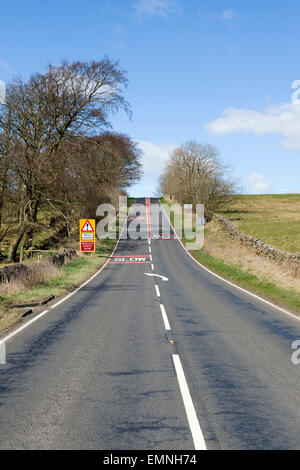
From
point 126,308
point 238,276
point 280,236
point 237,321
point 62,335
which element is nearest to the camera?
point 62,335

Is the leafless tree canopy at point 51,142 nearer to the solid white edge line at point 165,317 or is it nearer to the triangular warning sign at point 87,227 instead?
the triangular warning sign at point 87,227

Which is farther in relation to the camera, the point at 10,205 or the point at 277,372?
the point at 10,205

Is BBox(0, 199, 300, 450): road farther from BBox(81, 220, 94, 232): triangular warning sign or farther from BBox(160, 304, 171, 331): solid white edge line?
BBox(81, 220, 94, 232): triangular warning sign

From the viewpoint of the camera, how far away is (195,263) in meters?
32.1

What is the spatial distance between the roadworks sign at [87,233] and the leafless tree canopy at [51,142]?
5.99m

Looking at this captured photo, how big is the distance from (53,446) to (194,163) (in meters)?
73.1

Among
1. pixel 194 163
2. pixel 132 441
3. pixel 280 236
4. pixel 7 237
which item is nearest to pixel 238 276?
pixel 280 236

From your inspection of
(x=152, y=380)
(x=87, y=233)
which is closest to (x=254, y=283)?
(x=87, y=233)

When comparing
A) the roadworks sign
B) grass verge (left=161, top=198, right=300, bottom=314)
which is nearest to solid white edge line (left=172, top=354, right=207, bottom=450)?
grass verge (left=161, top=198, right=300, bottom=314)

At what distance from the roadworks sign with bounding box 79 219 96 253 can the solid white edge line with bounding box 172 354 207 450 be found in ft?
60.6

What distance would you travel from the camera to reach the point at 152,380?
20.5 feet

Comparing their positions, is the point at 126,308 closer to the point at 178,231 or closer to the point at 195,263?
the point at 195,263

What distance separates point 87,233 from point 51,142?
519 inches

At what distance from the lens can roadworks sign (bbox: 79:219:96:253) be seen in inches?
978
